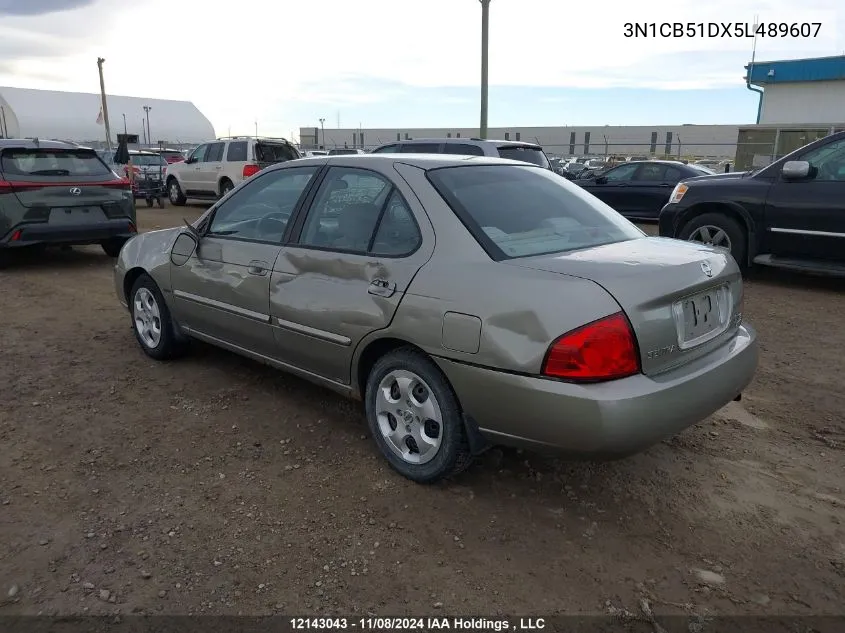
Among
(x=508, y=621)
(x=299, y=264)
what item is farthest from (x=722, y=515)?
(x=299, y=264)

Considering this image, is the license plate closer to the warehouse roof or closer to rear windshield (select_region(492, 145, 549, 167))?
rear windshield (select_region(492, 145, 549, 167))

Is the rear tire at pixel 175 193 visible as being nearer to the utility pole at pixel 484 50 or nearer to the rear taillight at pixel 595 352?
the utility pole at pixel 484 50

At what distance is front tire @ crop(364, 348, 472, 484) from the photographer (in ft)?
9.70

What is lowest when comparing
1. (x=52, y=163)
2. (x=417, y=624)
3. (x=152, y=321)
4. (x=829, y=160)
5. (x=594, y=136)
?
(x=417, y=624)

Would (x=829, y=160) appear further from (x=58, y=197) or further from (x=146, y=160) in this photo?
(x=146, y=160)

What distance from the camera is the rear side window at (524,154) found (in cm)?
1058

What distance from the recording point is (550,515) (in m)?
2.99

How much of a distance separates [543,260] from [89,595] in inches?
88.6

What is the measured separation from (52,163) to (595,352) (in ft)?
26.2

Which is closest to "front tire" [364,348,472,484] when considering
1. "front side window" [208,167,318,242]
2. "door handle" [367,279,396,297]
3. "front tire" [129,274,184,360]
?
"door handle" [367,279,396,297]

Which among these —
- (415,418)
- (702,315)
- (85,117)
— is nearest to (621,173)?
(702,315)

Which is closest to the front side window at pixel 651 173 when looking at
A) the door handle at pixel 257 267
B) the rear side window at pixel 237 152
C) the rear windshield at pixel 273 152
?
the rear windshield at pixel 273 152

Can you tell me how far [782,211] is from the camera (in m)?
7.33

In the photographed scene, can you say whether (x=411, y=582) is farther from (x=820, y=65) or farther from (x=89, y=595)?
(x=820, y=65)
